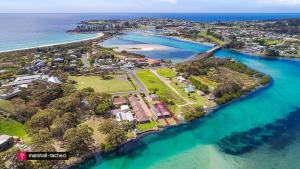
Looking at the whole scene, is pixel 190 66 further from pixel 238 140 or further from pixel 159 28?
pixel 159 28

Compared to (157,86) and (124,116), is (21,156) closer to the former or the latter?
(124,116)

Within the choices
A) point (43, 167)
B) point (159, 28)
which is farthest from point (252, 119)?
point (159, 28)

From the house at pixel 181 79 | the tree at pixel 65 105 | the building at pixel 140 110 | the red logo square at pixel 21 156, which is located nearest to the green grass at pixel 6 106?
the tree at pixel 65 105

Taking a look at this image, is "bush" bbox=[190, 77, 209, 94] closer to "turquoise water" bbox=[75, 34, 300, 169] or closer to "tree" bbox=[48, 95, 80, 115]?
"turquoise water" bbox=[75, 34, 300, 169]

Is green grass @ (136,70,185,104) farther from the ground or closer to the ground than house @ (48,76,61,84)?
closer to the ground

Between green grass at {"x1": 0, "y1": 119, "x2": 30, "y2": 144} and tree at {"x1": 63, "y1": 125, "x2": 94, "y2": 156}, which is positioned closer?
tree at {"x1": 63, "y1": 125, "x2": 94, "y2": 156}

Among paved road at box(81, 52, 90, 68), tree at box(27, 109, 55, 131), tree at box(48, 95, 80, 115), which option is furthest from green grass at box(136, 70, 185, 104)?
tree at box(27, 109, 55, 131)

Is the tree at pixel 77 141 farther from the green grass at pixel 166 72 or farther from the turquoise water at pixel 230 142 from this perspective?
the green grass at pixel 166 72

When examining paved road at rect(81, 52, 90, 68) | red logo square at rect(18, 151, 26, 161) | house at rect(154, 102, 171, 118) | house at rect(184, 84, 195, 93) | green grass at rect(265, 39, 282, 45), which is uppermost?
green grass at rect(265, 39, 282, 45)

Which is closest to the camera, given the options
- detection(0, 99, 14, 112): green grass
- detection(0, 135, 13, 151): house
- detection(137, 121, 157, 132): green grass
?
detection(0, 135, 13, 151): house

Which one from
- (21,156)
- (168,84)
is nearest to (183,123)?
(168,84)
